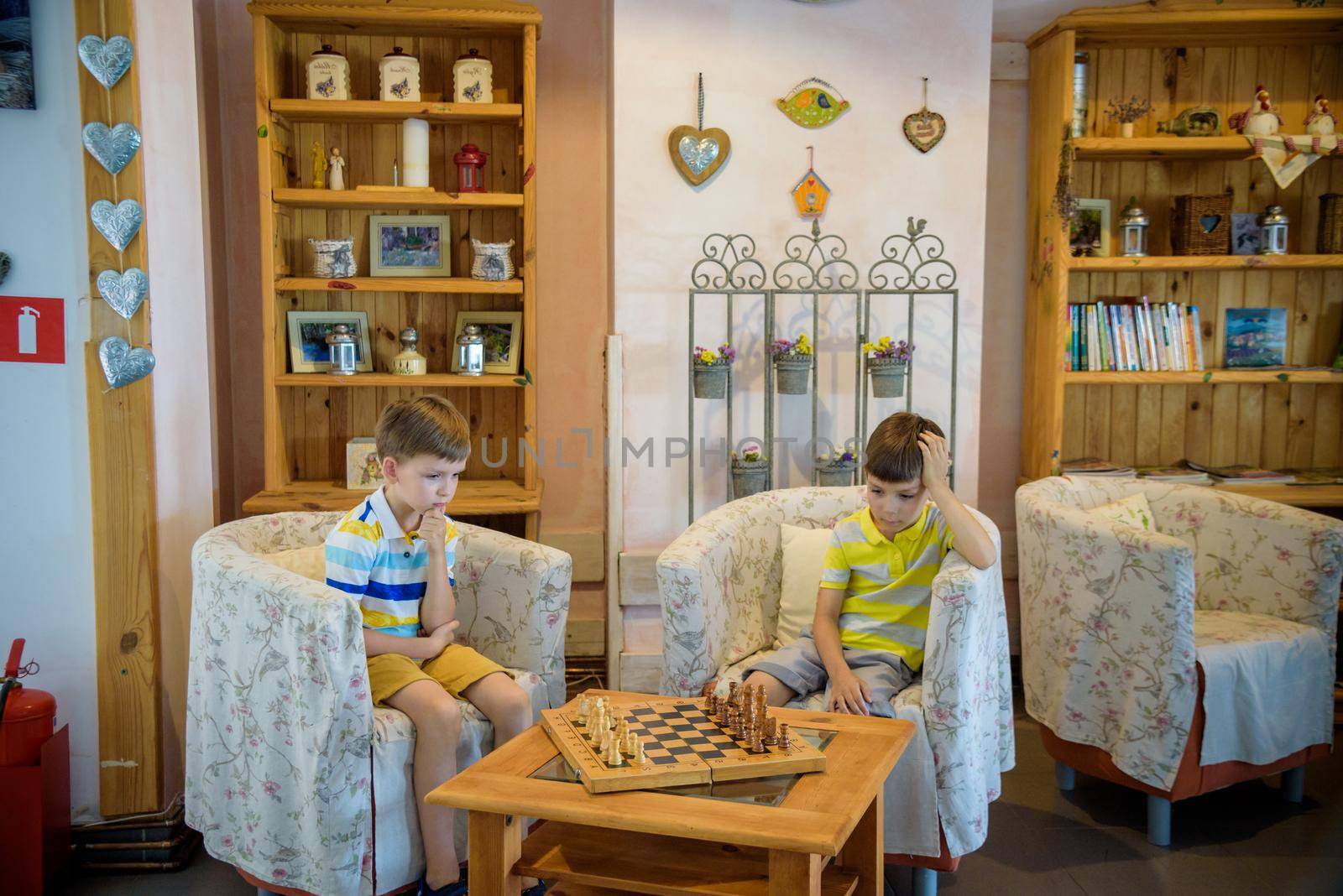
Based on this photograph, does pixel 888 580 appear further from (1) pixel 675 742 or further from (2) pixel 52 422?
(2) pixel 52 422

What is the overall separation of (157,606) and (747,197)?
2.04m

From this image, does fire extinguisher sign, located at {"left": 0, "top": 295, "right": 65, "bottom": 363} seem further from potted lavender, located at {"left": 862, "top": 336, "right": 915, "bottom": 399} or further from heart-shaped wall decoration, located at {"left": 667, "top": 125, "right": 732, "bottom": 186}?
potted lavender, located at {"left": 862, "top": 336, "right": 915, "bottom": 399}

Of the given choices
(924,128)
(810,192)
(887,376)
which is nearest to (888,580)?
(887,376)

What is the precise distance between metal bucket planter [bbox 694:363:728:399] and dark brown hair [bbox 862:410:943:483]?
0.96 meters

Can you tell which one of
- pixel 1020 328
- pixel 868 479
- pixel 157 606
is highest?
pixel 1020 328

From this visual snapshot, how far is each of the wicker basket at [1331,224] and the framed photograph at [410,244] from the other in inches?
117

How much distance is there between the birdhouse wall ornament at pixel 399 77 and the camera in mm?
3441

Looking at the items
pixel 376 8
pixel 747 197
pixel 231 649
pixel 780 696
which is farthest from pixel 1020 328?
pixel 231 649

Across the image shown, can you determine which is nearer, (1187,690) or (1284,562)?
(1187,690)

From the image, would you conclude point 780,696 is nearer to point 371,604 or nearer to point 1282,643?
point 371,604

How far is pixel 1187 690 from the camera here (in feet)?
8.62

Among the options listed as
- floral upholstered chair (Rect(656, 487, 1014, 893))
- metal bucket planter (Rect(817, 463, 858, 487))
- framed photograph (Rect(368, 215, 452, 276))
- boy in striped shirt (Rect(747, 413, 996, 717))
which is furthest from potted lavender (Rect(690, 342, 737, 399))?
framed photograph (Rect(368, 215, 452, 276))

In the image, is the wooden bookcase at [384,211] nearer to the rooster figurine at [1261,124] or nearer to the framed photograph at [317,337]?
the framed photograph at [317,337]

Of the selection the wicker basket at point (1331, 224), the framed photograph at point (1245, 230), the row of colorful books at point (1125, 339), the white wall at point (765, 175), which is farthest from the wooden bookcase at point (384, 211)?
the wicker basket at point (1331, 224)
